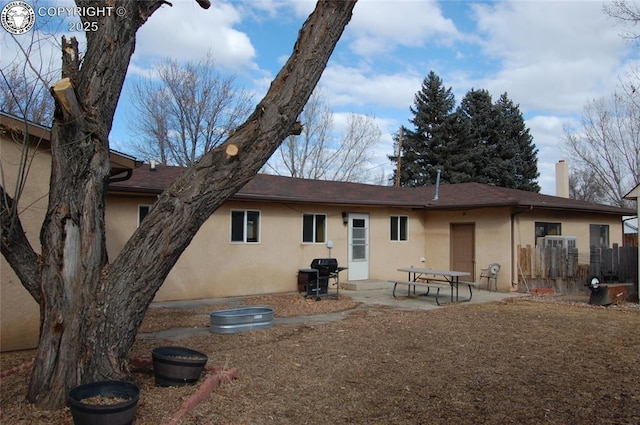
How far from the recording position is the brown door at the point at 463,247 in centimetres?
1571

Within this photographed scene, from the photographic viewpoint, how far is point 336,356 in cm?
647

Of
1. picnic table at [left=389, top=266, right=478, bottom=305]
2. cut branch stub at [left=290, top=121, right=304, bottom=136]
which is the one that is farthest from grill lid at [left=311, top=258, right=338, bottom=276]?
cut branch stub at [left=290, top=121, right=304, bottom=136]

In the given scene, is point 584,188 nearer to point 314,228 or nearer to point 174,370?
point 314,228

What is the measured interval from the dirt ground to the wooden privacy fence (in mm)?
4599

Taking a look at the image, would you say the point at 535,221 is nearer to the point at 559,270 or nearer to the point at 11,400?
the point at 559,270

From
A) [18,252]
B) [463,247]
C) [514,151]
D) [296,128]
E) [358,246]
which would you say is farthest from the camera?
[514,151]

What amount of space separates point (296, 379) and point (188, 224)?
7.75 ft

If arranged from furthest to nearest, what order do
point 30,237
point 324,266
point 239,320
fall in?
point 324,266
point 239,320
point 30,237

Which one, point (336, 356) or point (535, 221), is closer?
point (336, 356)

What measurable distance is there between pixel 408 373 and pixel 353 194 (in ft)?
34.8

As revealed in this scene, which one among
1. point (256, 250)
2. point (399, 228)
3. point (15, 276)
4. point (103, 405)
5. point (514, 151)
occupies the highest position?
point (514, 151)

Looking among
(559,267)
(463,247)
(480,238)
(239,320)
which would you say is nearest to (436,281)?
(463,247)

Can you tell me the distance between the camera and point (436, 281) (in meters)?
15.0

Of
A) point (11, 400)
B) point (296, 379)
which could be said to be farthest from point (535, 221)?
point (11, 400)
